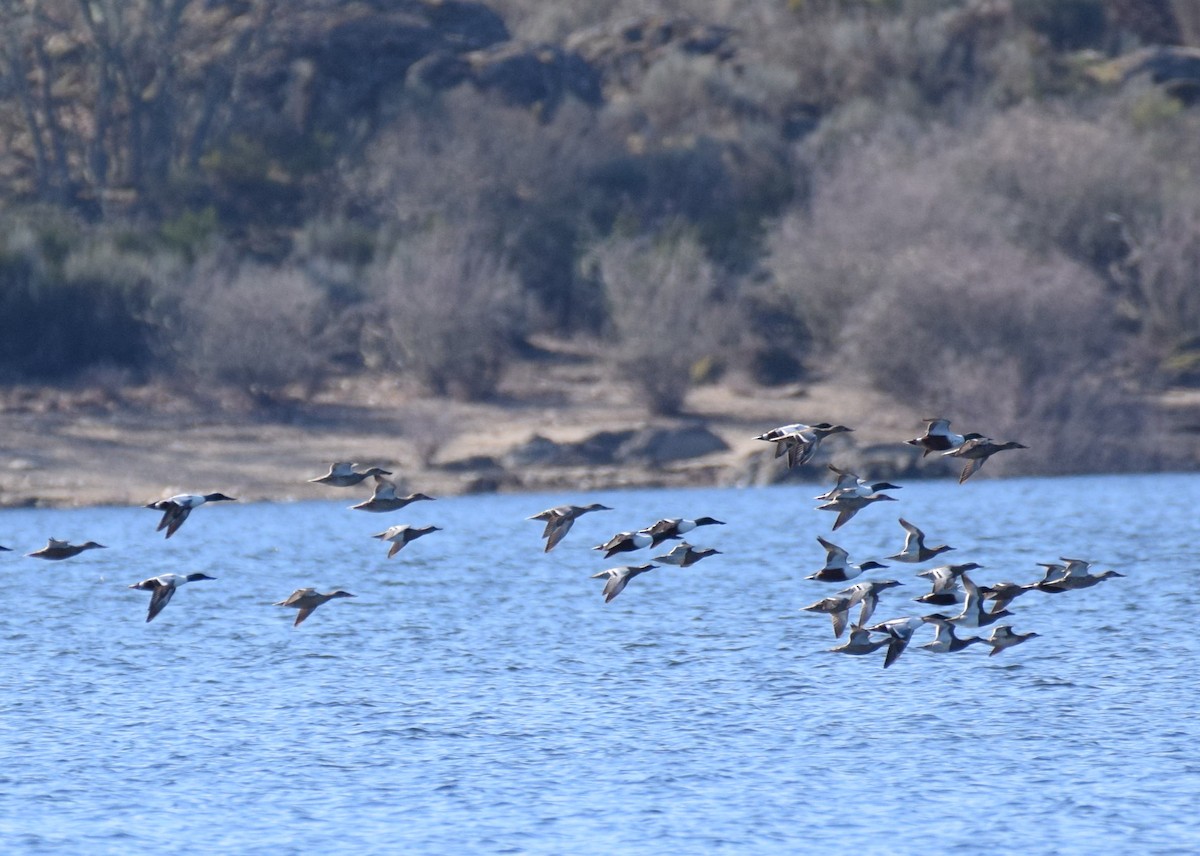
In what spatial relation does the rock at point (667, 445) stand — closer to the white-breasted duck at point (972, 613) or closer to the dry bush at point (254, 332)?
the dry bush at point (254, 332)

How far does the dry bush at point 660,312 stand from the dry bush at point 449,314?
2.34 m

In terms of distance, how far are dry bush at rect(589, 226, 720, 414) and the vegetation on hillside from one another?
0.29 feet

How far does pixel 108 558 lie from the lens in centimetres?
3459

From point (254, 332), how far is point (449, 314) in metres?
4.14

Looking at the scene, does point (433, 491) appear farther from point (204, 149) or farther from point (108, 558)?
point (204, 149)

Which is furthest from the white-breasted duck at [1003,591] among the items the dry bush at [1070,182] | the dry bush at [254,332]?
the dry bush at [1070,182]

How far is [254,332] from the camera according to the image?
3981 centimetres

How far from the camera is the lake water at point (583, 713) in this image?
570 inches

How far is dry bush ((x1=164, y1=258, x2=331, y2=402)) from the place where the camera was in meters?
39.9

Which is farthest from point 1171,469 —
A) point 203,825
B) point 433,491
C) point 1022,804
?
point 203,825

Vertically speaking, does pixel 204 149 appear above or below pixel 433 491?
above

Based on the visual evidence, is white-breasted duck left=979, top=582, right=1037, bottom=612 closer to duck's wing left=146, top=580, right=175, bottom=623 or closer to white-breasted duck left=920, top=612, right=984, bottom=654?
white-breasted duck left=920, top=612, right=984, bottom=654

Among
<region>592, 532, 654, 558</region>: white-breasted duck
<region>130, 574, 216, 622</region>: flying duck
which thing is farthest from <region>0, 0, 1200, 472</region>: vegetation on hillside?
<region>130, 574, 216, 622</region>: flying duck

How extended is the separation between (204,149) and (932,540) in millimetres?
25566
